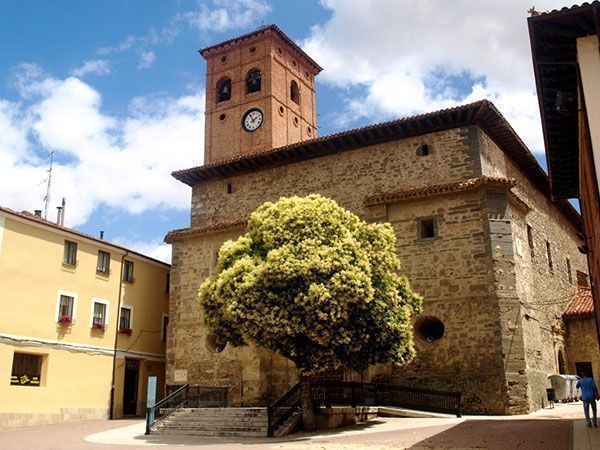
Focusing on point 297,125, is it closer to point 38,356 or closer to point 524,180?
point 524,180

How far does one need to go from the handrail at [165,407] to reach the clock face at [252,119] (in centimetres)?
1876

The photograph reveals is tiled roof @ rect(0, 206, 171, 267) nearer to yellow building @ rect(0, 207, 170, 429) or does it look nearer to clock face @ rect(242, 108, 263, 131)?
yellow building @ rect(0, 207, 170, 429)

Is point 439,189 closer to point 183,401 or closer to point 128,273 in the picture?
point 183,401

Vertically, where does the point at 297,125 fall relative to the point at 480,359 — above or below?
above

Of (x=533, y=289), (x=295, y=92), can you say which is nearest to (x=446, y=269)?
(x=533, y=289)

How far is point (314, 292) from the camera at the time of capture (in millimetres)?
15695

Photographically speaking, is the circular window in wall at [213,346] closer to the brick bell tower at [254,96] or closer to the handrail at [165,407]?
the handrail at [165,407]

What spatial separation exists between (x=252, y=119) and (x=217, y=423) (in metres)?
21.9

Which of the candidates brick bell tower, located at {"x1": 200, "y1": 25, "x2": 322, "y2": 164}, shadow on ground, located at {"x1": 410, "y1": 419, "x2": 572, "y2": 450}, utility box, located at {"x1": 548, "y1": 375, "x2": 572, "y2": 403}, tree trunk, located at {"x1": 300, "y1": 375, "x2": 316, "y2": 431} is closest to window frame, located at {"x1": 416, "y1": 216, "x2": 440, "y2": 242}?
utility box, located at {"x1": 548, "y1": 375, "x2": 572, "y2": 403}

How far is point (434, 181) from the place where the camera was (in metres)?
22.4

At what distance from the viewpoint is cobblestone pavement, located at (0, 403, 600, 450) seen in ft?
40.9

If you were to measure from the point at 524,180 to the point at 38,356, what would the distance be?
21.1 meters

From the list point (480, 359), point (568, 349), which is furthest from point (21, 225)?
point (568, 349)

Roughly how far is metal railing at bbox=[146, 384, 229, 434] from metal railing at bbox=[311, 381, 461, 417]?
15.9 ft
